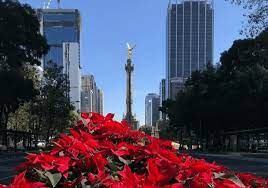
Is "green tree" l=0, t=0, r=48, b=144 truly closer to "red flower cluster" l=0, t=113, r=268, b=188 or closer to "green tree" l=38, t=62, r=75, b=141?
"green tree" l=38, t=62, r=75, b=141

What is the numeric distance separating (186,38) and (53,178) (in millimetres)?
159932

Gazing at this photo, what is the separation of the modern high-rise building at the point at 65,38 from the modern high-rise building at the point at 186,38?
2262 cm

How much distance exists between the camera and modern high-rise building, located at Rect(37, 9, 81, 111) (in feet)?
451

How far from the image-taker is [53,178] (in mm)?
3912

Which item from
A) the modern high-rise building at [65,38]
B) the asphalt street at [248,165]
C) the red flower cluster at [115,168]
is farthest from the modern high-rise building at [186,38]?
the red flower cluster at [115,168]

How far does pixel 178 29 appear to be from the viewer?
521 feet

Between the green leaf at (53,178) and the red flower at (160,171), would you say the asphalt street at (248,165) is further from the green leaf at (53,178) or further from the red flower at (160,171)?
the green leaf at (53,178)

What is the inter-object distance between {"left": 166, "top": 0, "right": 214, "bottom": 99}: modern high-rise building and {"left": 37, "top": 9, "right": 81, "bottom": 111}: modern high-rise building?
22.6 meters

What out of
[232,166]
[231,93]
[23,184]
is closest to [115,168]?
[23,184]

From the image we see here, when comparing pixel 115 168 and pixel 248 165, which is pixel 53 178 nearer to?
pixel 115 168

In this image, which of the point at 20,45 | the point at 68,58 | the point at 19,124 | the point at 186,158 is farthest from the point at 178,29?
the point at 186,158

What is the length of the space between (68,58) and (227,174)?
135513mm

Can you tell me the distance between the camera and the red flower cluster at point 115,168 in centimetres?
385

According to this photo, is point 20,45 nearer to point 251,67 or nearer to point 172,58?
point 251,67
